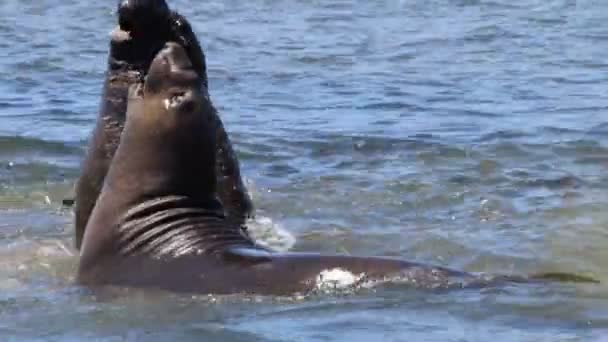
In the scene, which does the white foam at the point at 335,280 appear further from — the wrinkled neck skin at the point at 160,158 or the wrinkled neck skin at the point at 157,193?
the wrinkled neck skin at the point at 160,158

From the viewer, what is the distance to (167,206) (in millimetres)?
6156

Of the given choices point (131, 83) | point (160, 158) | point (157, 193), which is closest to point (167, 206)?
point (157, 193)

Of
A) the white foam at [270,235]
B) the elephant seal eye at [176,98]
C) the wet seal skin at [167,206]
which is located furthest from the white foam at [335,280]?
the white foam at [270,235]

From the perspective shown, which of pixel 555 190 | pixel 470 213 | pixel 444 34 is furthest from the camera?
pixel 444 34

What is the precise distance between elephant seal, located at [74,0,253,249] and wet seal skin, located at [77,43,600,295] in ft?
1.29

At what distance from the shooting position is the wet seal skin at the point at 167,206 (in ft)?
19.3

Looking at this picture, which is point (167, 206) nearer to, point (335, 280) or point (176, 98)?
point (176, 98)

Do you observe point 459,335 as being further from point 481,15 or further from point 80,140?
point 481,15

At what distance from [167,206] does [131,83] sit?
0.83 meters

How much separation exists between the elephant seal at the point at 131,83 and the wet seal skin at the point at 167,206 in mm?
392

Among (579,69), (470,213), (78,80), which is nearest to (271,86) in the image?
(78,80)

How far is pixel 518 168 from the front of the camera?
9.60 metres

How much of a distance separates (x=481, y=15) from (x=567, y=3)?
133 cm

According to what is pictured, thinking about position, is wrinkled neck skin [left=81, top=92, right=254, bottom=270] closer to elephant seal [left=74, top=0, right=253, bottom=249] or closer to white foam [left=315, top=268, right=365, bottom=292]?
elephant seal [left=74, top=0, right=253, bottom=249]
